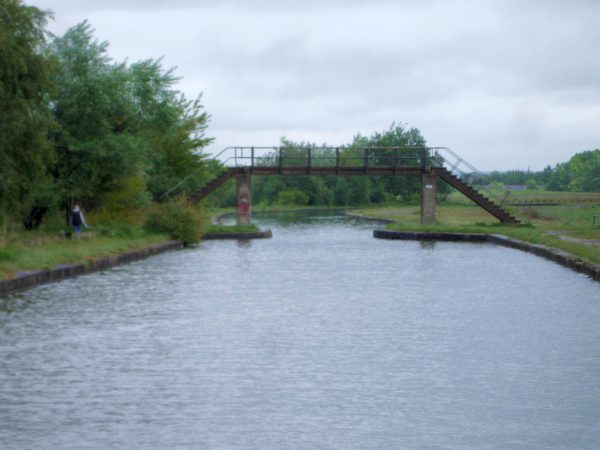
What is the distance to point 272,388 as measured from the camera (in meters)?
10.1

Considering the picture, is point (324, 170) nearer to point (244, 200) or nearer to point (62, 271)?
point (244, 200)

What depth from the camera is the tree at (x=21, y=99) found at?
1146 inches

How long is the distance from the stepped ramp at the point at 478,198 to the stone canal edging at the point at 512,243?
549cm

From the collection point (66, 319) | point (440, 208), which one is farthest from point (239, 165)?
point (440, 208)

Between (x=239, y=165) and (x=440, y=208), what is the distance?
163ft

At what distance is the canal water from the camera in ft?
27.5

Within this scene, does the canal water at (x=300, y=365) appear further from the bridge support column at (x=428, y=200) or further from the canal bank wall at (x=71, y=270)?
the bridge support column at (x=428, y=200)

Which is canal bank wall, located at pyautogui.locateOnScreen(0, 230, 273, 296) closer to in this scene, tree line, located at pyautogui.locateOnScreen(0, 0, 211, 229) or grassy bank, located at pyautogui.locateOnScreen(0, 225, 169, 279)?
grassy bank, located at pyautogui.locateOnScreen(0, 225, 169, 279)

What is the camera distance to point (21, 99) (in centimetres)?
3000

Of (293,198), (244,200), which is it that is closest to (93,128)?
(244,200)

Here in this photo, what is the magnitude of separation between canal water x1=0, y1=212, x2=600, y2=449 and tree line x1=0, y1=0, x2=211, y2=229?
9300 mm

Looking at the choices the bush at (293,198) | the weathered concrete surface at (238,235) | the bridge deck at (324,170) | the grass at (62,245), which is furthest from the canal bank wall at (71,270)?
the bush at (293,198)

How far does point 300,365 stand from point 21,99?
829 inches

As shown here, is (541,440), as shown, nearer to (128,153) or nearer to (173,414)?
(173,414)
